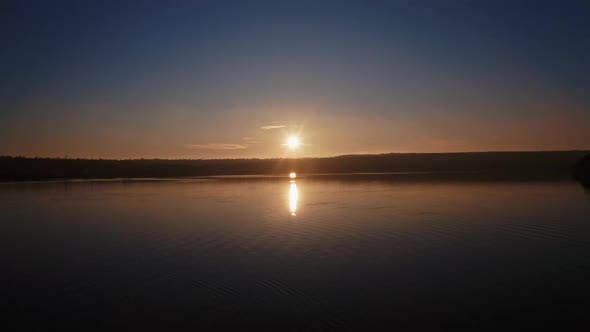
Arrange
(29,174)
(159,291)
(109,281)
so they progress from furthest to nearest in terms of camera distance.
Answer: (29,174) < (109,281) < (159,291)

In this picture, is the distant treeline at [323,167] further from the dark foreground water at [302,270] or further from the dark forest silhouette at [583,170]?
the dark foreground water at [302,270]

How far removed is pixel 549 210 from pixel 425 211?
18.1 ft

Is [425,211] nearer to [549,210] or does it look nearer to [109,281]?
[549,210]

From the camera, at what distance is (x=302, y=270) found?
29.9 feet

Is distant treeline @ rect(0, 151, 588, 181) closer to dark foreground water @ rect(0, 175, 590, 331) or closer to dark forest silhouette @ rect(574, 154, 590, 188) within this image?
dark forest silhouette @ rect(574, 154, 590, 188)

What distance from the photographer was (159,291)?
7.87 m

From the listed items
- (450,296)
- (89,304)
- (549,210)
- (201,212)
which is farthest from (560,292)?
(201,212)

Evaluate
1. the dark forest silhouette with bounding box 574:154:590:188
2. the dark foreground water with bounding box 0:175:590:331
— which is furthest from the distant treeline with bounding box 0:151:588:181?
the dark foreground water with bounding box 0:175:590:331

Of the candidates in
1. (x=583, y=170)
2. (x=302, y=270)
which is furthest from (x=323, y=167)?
(x=302, y=270)

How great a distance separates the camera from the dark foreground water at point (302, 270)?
253 inches

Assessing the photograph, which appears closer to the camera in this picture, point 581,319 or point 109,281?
point 581,319

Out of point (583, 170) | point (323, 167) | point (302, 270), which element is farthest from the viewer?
point (323, 167)

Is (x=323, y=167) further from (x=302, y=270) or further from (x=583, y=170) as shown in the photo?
(x=302, y=270)

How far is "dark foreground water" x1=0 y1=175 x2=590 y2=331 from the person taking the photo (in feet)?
21.1
